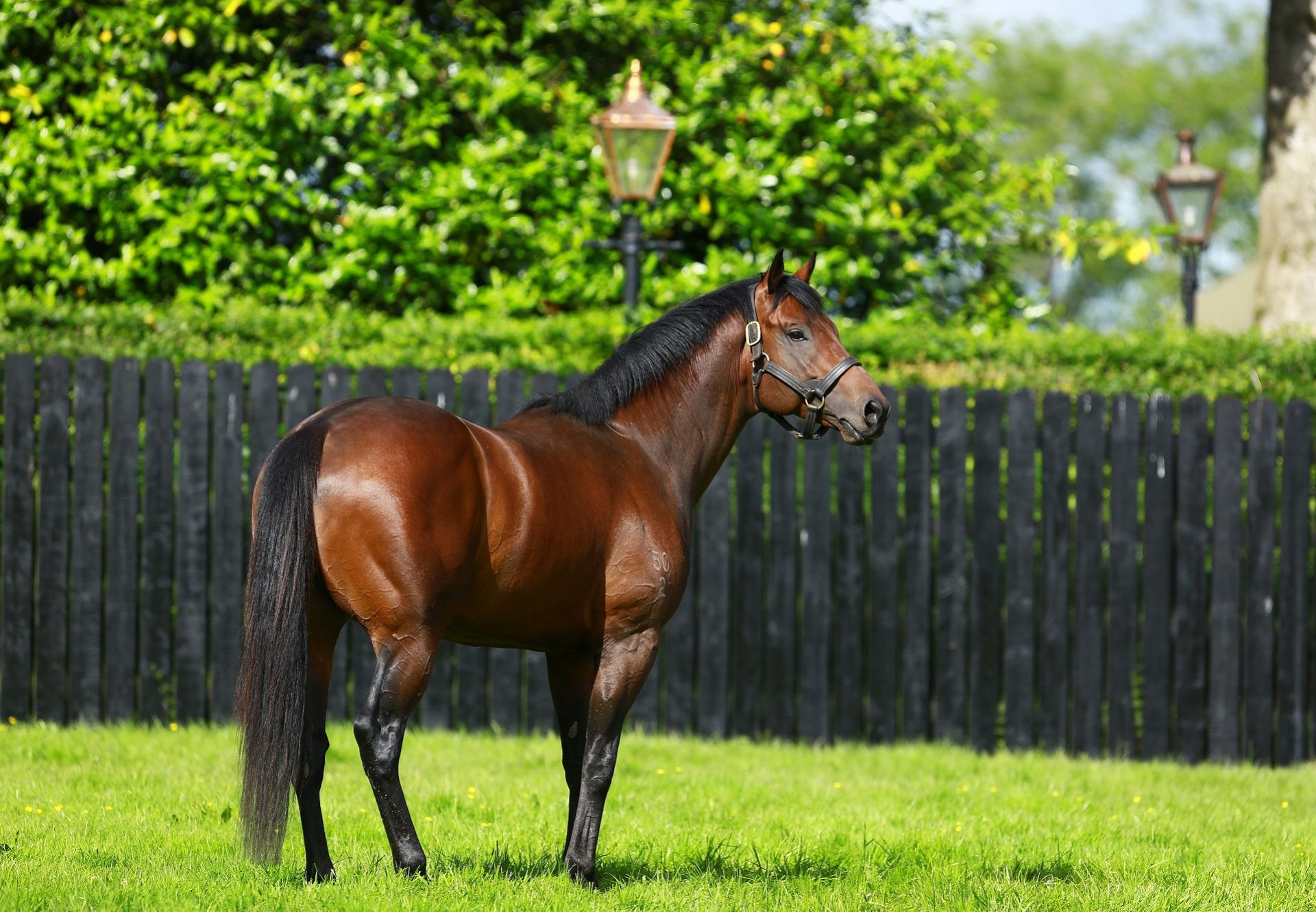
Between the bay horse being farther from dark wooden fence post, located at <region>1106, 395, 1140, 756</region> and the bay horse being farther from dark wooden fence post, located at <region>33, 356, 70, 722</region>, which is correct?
dark wooden fence post, located at <region>33, 356, 70, 722</region>

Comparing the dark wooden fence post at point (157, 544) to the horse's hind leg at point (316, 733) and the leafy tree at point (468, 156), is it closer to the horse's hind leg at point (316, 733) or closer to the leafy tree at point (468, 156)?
the leafy tree at point (468, 156)

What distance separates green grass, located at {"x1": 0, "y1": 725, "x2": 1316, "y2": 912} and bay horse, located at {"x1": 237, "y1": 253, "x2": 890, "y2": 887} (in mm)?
329

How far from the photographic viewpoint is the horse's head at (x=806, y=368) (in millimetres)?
4520

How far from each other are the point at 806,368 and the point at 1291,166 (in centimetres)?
701

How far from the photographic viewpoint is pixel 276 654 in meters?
3.87

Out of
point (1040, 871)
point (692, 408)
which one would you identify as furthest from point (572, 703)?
point (1040, 871)

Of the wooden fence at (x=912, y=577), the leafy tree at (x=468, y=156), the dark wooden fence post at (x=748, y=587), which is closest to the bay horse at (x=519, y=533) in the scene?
the dark wooden fence post at (x=748, y=587)

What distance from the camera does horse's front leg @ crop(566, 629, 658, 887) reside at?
4.27 m

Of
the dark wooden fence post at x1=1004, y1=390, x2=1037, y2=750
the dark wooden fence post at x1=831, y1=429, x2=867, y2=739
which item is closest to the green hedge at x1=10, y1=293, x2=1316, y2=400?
the dark wooden fence post at x1=1004, y1=390, x2=1037, y2=750

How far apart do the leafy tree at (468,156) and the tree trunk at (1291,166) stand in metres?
1.45

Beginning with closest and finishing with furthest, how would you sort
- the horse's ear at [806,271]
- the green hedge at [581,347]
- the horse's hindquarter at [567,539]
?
the horse's hindquarter at [567,539] → the horse's ear at [806,271] → the green hedge at [581,347]

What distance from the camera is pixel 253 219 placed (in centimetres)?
902

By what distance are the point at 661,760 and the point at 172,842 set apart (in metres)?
2.77

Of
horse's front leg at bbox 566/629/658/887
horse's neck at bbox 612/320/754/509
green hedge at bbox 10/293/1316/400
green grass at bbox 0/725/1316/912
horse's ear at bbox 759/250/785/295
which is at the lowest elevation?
green grass at bbox 0/725/1316/912
